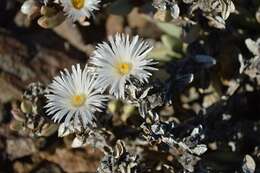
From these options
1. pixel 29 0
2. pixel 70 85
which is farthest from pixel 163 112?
pixel 29 0

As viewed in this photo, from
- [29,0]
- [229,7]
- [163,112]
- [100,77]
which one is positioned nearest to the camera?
[100,77]

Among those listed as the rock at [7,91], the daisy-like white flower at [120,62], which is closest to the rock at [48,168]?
the rock at [7,91]

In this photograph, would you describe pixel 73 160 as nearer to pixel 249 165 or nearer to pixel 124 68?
pixel 124 68

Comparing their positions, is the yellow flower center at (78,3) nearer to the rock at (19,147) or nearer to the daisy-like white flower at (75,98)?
the daisy-like white flower at (75,98)

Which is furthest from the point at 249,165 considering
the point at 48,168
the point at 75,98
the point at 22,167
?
the point at 22,167

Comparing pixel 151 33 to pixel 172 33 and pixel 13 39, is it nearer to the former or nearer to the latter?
pixel 172 33

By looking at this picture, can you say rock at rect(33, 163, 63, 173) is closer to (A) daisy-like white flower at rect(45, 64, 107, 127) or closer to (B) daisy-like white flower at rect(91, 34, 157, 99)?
(A) daisy-like white flower at rect(45, 64, 107, 127)
